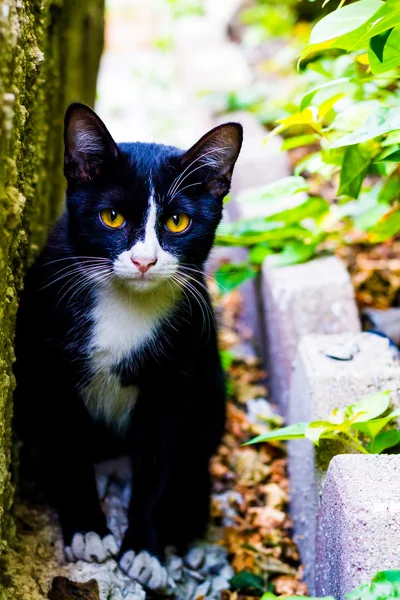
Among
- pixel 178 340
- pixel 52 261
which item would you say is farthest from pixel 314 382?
pixel 52 261

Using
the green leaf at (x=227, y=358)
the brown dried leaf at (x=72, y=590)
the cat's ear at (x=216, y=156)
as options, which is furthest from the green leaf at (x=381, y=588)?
the green leaf at (x=227, y=358)

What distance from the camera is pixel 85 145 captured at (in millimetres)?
1704

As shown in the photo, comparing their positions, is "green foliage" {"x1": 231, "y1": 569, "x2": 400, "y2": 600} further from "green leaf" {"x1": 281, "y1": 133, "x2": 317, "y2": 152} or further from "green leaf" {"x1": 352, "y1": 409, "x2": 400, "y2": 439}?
"green leaf" {"x1": 281, "y1": 133, "x2": 317, "y2": 152}

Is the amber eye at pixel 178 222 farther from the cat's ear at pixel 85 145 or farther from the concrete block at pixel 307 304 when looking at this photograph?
the concrete block at pixel 307 304

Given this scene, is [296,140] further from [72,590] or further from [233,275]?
[72,590]

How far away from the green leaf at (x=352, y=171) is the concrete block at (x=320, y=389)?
45 centimetres

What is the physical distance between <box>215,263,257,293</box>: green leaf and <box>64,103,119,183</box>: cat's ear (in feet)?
3.20

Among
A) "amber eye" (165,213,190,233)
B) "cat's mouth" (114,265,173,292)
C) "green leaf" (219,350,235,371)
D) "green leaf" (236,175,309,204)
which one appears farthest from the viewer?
"green leaf" (219,350,235,371)

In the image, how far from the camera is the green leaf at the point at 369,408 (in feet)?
5.48

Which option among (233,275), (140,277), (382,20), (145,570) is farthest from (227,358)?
(382,20)

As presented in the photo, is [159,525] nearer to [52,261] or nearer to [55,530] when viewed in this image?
[55,530]

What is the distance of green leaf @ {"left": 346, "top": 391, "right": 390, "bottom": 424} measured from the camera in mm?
1670

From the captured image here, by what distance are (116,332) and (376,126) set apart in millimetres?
796

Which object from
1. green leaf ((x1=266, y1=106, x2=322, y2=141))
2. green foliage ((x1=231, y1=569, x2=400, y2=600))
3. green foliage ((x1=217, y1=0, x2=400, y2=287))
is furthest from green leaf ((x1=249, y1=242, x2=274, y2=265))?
green foliage ((x1=231, y1=569, x2=400, y2=600))
